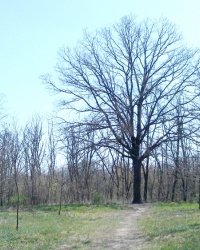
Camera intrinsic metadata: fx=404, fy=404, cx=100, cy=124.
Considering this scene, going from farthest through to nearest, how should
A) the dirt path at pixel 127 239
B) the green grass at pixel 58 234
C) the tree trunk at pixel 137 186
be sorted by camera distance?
the tree trunk at pixel 137 186 → the green grass at pixel 58 234 → the dirt path at pixel 127 239

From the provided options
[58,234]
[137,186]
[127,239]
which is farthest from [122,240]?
[137,186]

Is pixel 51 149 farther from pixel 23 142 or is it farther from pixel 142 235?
pixel 142 235

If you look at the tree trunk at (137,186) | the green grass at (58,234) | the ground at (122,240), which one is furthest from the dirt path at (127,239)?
the tree trunk at (137,186)

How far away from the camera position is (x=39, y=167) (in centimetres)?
4528

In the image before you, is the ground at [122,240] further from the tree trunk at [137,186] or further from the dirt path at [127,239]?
the tree trunk at [137,186]

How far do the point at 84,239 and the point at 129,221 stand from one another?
18.7ft

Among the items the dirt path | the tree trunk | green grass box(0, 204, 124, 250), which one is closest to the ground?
the dirt path

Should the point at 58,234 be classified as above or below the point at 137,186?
below

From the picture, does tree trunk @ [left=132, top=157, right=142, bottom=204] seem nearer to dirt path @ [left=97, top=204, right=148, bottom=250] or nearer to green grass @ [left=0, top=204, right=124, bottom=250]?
green grass @ [left=0, top=204, right=124, bottom=250]

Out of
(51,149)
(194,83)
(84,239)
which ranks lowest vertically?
(84,239)

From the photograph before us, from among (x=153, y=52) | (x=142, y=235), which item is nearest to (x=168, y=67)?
(x=153, y=52)

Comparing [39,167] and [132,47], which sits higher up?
[132,47]

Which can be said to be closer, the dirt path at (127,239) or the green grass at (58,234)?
the dirt path at (127,239)

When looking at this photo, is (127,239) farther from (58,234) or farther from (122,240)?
(58,234)
